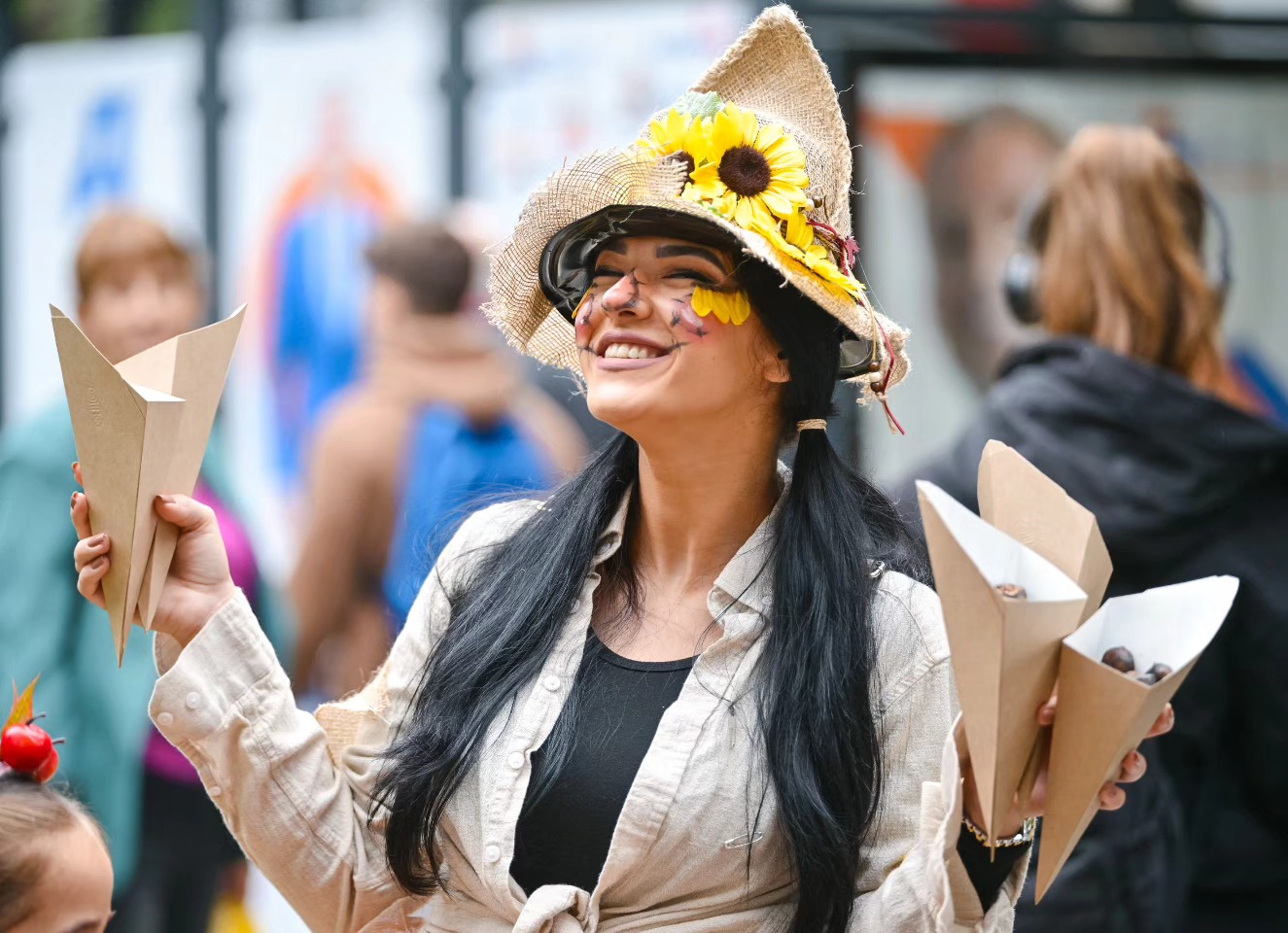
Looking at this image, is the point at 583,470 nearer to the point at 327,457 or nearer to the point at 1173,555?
the point at 1173,555

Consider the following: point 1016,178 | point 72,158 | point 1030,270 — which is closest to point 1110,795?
point 1030,270

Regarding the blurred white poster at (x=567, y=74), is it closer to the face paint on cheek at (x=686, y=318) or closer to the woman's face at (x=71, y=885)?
the face paint on cheek at (x=686, y=318)

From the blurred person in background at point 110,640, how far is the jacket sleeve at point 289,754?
1776 millimetres

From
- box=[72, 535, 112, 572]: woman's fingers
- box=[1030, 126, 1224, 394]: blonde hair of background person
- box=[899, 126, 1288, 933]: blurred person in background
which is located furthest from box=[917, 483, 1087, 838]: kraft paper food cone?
box=[1030, 126, 1224, 394]: blonde hair of background person

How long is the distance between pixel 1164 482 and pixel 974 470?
354mm

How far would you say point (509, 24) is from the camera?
693 centimetres

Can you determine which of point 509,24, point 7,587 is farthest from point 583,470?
point 509,24

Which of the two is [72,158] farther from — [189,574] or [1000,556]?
[1000,556]

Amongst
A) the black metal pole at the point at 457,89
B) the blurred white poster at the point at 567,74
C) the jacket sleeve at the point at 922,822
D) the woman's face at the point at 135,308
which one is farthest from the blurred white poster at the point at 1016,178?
the jacket sleeve at the point at 922,822

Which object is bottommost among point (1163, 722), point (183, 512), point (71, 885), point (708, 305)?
point (71, 885)

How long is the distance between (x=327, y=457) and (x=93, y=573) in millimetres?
2845

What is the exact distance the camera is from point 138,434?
2.32 meters

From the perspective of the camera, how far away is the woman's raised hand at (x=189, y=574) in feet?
7.98

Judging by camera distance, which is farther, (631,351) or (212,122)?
(212,122)
